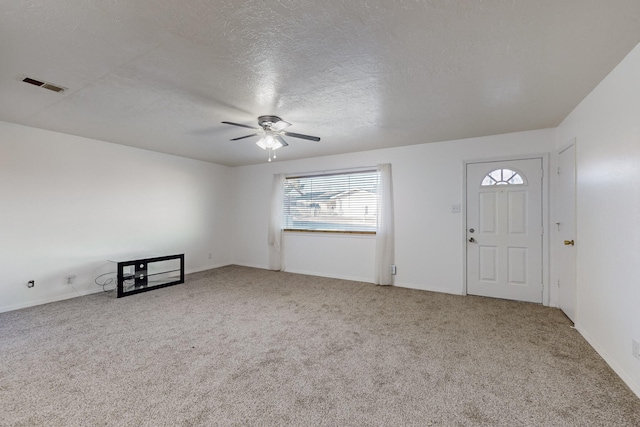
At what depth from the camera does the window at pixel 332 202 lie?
4852mm

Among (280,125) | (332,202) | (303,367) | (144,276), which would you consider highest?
(280,125)

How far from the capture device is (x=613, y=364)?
6.78 feet

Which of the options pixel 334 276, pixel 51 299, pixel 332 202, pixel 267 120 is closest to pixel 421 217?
pixel 332 202

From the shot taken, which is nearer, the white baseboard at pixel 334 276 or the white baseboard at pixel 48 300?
the white baseboard at pixel 48 300

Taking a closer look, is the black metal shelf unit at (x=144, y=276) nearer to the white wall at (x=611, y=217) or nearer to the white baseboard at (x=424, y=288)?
the white baseboard at (x=424, y=288)

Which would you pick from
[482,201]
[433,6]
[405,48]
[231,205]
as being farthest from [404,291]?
[231,205]

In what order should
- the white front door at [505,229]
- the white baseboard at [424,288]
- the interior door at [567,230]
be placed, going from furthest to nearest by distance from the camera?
the white baseboard at [424,288], the white front door at [505,229], the interior door at [567,230]

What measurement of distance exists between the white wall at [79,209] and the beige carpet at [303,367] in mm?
550

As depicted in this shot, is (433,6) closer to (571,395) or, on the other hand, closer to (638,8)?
(638,8)

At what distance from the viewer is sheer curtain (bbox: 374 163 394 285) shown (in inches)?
176

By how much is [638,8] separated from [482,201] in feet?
Answer: 9.01

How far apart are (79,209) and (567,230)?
21.0ft

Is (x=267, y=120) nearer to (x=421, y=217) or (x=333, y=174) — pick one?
(x=333, y=174)

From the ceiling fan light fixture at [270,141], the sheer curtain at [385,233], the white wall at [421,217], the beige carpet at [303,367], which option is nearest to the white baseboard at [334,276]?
the white wall at [421,217]
